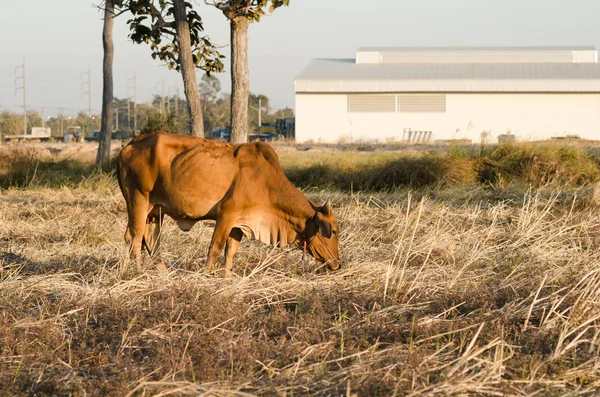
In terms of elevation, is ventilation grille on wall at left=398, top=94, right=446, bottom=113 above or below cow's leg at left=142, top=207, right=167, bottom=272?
above

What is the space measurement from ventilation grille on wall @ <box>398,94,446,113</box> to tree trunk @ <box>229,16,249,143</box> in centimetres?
2933

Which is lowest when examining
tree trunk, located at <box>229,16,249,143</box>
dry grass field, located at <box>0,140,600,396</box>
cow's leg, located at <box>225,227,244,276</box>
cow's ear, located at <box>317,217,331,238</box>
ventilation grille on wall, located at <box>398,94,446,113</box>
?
dry grass field, located at <box>0,140,600,396</box>

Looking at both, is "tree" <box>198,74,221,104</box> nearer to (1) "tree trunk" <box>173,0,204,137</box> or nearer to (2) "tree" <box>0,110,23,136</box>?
(2) "tree" <box>0,110,23,136</box>

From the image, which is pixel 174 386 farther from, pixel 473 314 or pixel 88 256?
pixel 88 256

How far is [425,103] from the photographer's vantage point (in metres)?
42.1

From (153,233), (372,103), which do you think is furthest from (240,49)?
(372,103)

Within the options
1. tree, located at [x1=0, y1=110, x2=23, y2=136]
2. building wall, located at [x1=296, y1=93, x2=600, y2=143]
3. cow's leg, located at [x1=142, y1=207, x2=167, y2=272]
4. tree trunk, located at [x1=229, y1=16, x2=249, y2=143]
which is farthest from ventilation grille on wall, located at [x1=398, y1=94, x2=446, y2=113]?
cow's leg, located at [x1=142, y1=207, x2=167, y2=272]

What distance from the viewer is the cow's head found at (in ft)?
25.5

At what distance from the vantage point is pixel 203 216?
26.4 ft

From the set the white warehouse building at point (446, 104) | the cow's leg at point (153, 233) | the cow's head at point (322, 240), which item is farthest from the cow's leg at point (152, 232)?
the white warehouse building at point (446, 104)

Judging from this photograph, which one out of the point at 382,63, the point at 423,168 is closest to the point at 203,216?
the point at 423,168

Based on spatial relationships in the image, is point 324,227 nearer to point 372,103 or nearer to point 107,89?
point 107,89

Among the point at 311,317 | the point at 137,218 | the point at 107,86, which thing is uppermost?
the point at 107,86

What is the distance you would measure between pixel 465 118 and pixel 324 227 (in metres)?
35.0
